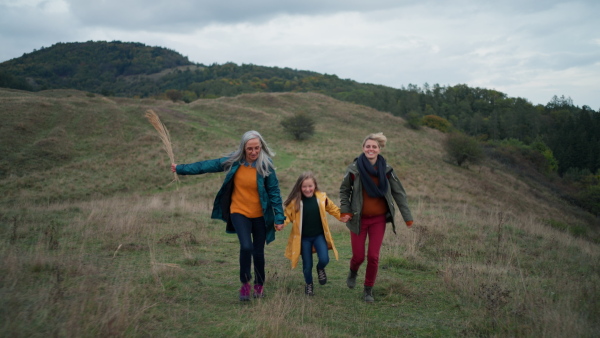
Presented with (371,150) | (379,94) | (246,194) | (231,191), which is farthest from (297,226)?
(379,94)

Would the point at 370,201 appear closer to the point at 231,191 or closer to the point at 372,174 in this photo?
the point at 372,174

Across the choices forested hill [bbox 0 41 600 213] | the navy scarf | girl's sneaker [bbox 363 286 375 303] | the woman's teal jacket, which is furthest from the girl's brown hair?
forested hill [bbox 0 41 600 213]

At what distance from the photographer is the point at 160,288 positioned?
177 inches

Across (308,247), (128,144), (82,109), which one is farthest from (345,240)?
(82,109)

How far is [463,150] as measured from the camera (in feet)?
124

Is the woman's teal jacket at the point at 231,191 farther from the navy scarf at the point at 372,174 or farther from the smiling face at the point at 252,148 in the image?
the navy scarf at the point at 372,174

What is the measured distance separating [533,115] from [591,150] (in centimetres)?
2424

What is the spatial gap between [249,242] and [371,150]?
1990 mm

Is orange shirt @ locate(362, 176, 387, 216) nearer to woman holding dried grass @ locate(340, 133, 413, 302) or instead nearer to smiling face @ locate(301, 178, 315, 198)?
woman holding dried grass @ locate(340, 133, 413, 302)

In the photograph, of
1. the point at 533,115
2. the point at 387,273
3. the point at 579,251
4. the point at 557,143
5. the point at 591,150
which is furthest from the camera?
the point at 533,115

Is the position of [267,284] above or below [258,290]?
below

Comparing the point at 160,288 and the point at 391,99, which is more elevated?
the point at 391,99

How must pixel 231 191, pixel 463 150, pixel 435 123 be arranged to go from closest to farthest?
1. pixel 231 191
2. pixel 463 150
3. pixel 435 123

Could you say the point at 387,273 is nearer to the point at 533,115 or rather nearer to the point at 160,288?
the point at 160,288
